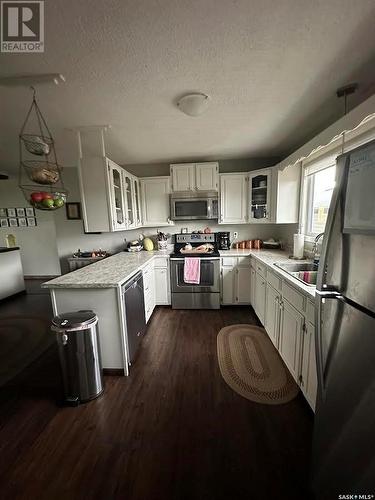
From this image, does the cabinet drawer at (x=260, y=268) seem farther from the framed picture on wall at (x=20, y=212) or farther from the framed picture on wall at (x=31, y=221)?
the framed picture on wall at (x=20, y=212)

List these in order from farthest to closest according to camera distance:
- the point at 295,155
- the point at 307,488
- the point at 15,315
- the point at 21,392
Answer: the point at 15,315
the point at 295,155
the point at 21,392
the point at 307,488

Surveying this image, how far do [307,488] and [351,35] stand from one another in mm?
2465

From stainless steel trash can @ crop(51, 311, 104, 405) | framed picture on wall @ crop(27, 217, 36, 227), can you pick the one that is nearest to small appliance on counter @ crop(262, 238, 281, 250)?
stainless steel trash can @ crop(51, 311, 104, 405)

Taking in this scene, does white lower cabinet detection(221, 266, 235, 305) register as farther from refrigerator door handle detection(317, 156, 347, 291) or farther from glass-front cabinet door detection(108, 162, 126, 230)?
refrigerator door handle detection(317, 156, 347, 291)

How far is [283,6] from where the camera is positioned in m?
0.97

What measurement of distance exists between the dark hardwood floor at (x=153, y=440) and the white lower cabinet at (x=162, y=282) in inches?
51.7

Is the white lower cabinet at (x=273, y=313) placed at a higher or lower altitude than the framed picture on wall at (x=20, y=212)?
lower

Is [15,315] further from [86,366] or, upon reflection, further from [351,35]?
[351,35]

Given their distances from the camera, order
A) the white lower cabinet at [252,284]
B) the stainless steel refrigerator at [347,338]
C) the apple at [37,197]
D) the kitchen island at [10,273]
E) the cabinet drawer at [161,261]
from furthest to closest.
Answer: the kitchen island at [10,273]
the cabinet drawer at [161,261]
the white lower cabinet at [252,284]
the apple at [37,197]
the stainless steel refrigerator at [347,338]

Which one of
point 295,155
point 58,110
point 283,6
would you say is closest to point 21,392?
point 58,110

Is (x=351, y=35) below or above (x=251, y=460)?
above

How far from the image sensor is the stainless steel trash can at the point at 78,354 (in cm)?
161

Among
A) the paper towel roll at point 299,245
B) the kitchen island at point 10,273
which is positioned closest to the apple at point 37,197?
the paper towel roll at point 299,245

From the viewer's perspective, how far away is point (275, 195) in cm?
304
